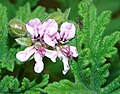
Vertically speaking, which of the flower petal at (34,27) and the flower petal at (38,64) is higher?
the flower petal at (34,27)

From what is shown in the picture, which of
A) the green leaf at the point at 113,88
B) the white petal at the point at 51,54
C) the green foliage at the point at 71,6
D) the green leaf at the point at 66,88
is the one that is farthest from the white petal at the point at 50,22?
the green foliage at the point at 71,6

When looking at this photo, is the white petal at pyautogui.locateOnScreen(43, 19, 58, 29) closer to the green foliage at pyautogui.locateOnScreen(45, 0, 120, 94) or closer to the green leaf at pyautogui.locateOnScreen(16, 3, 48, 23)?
the green foliage at pyautogui.locateOnScreen(45, 0, 120, 94)

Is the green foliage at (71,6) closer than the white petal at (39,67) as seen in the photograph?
No

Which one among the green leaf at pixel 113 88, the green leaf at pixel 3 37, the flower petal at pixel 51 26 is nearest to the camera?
the flower petal at pixel 51 26

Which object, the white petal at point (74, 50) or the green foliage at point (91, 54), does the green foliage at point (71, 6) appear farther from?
the white petal at point (74, 50)

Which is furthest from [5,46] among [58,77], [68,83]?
[58,77]

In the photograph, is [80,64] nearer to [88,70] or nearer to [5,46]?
[88,70]
